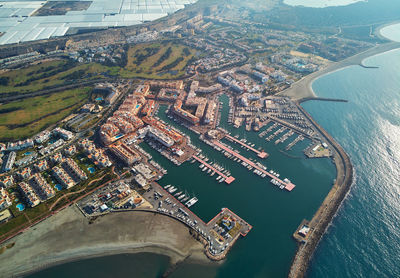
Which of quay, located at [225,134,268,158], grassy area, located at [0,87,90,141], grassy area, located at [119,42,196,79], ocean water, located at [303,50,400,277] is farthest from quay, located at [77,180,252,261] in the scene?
grassy area, located at [119,42,196,79]

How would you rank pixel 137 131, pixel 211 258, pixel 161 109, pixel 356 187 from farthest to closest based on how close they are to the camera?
pixel 161 109 < pixel 137 131 < pixel 356 187 < pixel 211 258

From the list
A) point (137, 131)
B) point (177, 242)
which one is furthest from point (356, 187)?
point (137, 131)

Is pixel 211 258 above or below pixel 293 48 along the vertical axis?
below

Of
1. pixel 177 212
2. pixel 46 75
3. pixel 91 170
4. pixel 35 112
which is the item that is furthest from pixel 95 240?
pixel 46 75

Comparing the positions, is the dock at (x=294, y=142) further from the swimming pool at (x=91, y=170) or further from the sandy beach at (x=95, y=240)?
the swimming pool at (x=91, y=170)

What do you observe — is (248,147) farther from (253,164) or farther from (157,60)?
(157,60)

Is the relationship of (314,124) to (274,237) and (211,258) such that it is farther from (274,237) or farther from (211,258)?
(211,258)
